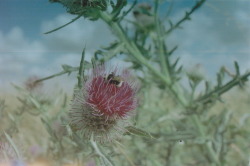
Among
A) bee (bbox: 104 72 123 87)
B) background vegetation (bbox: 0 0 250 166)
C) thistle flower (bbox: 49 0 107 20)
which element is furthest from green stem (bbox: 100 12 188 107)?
bee (bbox: 104 72 123 87)

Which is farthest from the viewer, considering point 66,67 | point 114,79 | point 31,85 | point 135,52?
point 31,85

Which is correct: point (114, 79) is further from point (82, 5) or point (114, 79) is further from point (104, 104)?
point (82, 5)

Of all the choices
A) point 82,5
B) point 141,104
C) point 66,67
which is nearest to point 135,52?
point 141,104

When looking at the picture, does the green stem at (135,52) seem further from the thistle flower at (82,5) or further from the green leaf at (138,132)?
the green leaf at (138,132)

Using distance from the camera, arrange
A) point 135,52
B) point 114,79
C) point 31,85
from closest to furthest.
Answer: point 114,79 → point 135,52 → point 31,85

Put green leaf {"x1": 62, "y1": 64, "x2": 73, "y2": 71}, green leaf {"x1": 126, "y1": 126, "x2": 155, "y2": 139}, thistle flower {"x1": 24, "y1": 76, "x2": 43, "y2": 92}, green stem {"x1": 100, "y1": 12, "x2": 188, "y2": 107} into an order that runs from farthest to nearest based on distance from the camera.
Answer: thistle flower {"x1": 24, "y1": 76, "x2": 43, "y2": 92} → green stem {"x1": 100, "y1": 12, "x2": 188, "y2": 107} → green leaf {"x1": 62, "y1": 64, "x2": 73, "y2": 71} → green leaf {"x1": 126, "y1": 126, "x2": 155, "y2": 139}

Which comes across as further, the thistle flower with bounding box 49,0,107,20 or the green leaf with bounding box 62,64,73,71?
the green leaf with bounding box 62,64,73,71

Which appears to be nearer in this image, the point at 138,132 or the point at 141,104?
the point at 138,132

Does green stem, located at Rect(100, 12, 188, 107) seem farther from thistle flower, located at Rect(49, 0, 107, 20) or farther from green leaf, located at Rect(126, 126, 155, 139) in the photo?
green leaf, located at Rect(126, 126, 155, 139)

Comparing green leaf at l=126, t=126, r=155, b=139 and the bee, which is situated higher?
the bee

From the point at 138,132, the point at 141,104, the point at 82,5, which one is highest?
the point at 82,5
